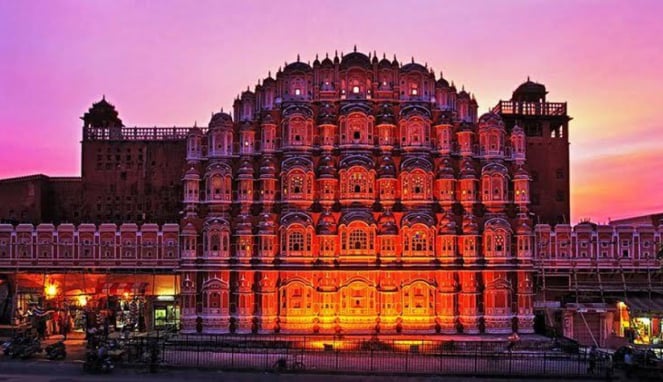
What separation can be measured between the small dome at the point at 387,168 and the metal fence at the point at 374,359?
11600mm

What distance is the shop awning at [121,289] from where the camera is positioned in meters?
52.2

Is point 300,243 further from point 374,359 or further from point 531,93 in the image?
point 531,93

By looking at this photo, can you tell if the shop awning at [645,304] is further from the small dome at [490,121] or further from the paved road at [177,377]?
the small dome at [490,121]

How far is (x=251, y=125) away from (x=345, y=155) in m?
7.16

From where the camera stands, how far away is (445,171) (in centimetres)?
5000

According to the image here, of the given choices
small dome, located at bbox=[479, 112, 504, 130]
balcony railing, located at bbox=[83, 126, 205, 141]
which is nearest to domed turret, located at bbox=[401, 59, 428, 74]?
small dome, located at bbox=[479, 112, 504, 130]

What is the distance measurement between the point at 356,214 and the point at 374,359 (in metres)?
11.4

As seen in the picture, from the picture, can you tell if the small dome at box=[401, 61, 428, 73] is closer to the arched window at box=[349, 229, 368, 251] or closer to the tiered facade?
the tiered facade

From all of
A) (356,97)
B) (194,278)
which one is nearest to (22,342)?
(194,278)

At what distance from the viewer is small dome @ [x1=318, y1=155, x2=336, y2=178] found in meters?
49.7

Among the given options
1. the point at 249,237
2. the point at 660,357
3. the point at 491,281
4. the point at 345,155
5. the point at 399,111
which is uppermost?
the point at 399,111

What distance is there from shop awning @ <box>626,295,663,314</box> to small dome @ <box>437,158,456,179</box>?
14440mm

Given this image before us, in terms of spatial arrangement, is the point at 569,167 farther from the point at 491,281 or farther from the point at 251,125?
the point at 251,125

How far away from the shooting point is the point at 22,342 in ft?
136
